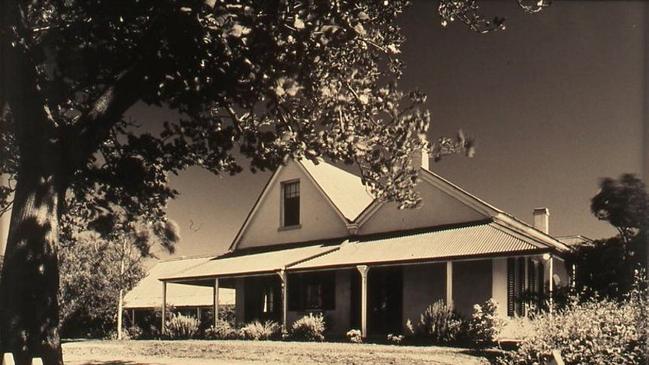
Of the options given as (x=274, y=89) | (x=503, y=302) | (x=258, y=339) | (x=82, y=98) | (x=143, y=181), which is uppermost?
(x=82, y=98)

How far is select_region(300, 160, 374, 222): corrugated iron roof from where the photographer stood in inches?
1093

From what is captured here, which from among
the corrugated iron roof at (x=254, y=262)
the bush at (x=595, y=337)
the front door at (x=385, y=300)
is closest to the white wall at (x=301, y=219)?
the corrugated iron roof at (x=254, y=262)

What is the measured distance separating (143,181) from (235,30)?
661 cm

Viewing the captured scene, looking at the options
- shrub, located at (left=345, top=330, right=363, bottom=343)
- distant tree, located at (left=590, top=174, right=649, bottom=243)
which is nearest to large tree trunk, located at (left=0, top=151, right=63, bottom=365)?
distant tree, located at (left=590, top=174, right=649, bottom=243)

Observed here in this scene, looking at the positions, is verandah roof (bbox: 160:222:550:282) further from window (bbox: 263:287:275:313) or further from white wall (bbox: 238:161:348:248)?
window (bbox: 263:287:275:313)

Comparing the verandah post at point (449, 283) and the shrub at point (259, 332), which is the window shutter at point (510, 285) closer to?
the verandah post at point (449, 283)

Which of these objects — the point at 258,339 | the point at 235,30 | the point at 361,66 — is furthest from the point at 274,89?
the point at 258,339

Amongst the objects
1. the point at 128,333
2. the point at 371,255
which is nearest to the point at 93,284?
the point at 128,333

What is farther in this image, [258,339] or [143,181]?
[258,339]

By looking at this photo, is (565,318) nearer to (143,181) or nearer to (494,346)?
(494,346)

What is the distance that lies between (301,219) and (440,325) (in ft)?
34.8

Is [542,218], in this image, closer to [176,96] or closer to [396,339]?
[396,339]

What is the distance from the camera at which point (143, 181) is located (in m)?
14.8

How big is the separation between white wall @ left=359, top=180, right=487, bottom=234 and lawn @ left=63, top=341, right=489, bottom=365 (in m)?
7.15
